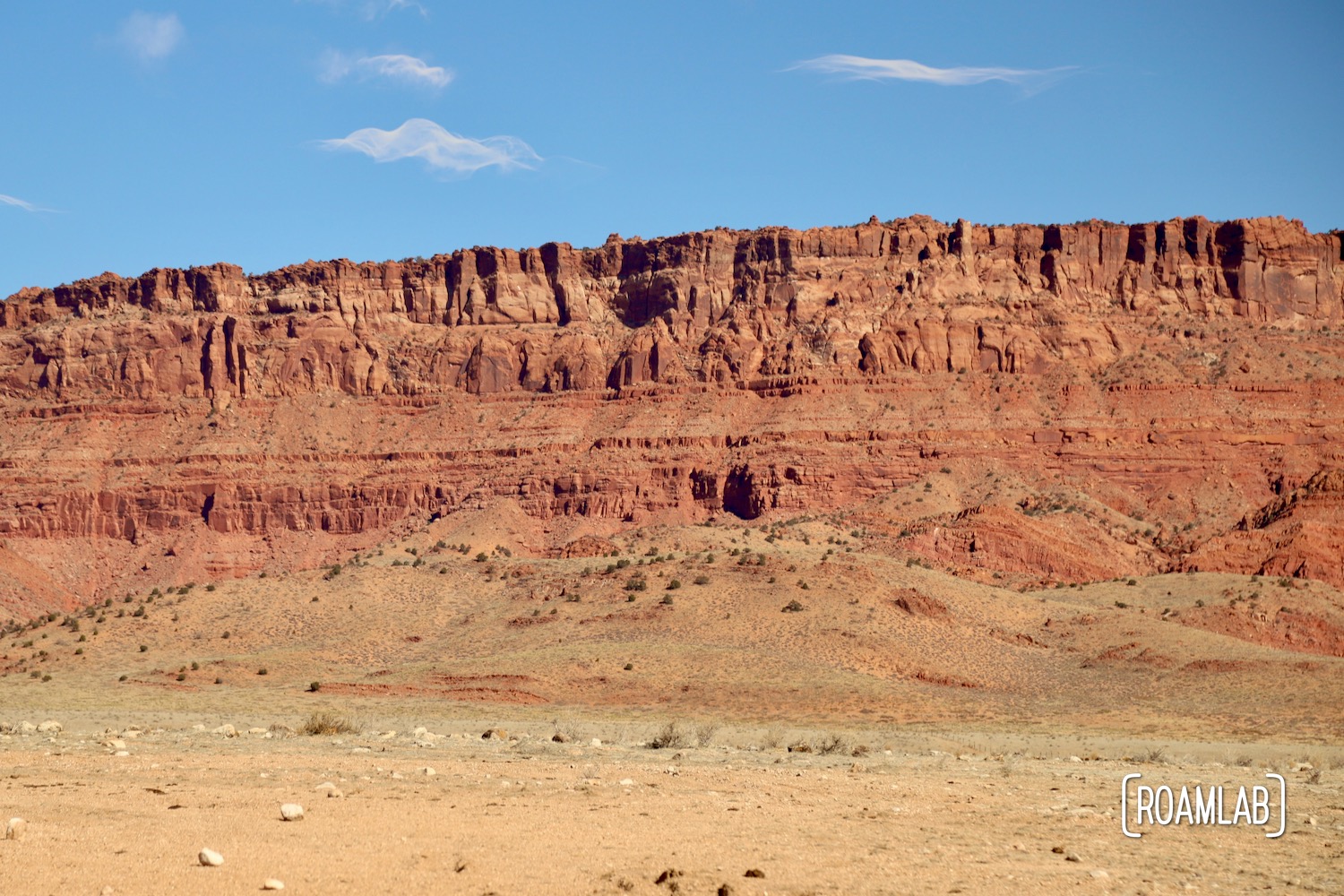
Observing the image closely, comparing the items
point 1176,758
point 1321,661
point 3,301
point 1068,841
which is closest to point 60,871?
point 1068,841

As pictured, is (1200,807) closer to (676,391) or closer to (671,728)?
(671,728)

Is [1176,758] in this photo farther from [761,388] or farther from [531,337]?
[531,337]

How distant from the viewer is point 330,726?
92.1 feet

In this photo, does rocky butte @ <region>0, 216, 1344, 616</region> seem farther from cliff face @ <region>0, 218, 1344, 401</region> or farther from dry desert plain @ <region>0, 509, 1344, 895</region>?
dry desert plain @ <region>0, 509, 1344, 895</region>

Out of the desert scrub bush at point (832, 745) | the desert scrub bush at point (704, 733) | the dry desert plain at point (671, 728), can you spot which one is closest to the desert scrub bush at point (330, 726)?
the dry desert plain at point (671, 728)

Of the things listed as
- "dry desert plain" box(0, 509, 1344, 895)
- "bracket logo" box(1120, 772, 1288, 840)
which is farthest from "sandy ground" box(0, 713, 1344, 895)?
"bracket logo" box(1120, 772, 1288, 840)

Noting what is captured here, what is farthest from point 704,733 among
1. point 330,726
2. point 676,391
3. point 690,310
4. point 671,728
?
point 690,310

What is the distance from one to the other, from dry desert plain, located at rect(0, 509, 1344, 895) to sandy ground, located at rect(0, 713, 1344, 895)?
0.22ft

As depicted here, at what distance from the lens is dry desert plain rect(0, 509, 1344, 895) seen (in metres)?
15.2

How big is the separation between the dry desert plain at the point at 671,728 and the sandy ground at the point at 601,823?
0.07 meters

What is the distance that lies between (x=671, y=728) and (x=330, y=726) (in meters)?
6.14

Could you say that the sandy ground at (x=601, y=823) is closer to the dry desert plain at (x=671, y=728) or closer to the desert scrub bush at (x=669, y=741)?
the dry desert plain at (x=671, y=728)

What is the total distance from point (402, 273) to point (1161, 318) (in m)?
53.2

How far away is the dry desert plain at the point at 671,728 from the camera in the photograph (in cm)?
1523
